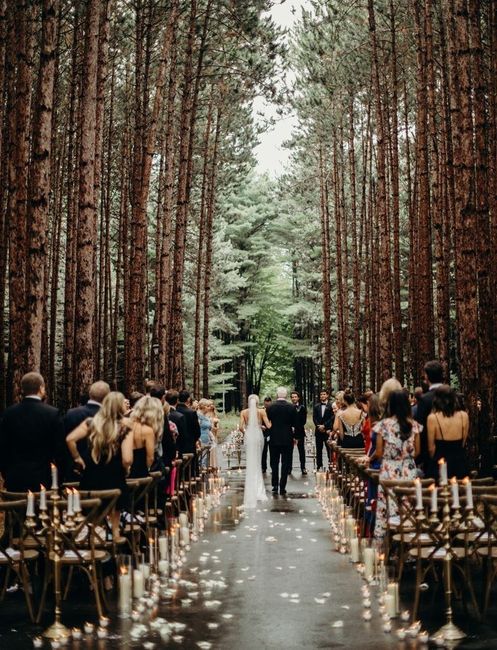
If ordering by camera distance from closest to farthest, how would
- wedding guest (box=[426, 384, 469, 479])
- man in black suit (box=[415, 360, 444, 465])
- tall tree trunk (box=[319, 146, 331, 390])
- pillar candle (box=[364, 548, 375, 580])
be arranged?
wedding guest (box=[426, 384, 469, 479]) → pillar candle (box=[364, 548, 375, 580]) → man in black suit (box=[415, 360, 444, 465]) → tall tree trunk (box=[319, 146, 331, 390])

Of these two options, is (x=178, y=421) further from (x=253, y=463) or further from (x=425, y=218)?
(x=425, y=218)

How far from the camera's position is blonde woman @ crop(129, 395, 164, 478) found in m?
10.2

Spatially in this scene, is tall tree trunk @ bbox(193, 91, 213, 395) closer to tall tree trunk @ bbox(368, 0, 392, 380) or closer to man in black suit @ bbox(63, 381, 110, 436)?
tall tree trunk @ bbox(368, 0, 392, 380)

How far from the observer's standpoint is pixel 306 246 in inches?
2276

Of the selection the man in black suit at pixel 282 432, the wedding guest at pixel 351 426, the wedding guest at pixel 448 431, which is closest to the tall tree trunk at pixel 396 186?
the man in black suit at pixel 282 432

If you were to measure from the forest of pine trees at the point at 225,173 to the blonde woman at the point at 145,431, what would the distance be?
10.9 feet

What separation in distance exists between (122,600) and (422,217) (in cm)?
1582

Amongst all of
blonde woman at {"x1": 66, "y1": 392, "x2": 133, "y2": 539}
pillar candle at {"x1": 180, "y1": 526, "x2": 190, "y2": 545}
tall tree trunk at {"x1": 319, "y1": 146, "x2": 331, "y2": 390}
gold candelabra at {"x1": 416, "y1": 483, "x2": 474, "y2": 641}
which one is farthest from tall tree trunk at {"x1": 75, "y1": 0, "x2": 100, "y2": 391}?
tall tree trunk at {"x1": 319, "y1": 146, "x2": 331, "y2": 390}

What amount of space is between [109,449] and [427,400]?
360cm

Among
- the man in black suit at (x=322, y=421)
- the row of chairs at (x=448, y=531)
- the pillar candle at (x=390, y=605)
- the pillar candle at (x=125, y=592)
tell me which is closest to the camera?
the row of chairs at (x=448, y=531)

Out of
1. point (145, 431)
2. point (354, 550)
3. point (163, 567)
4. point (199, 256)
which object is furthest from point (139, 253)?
point (199, 256)

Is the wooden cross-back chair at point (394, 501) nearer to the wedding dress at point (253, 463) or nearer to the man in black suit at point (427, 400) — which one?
the man in black suit at point (427, 400)

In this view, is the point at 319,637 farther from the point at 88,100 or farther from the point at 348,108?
the point at 348,108

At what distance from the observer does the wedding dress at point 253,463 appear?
17188 millimetres
